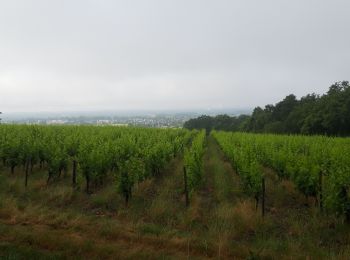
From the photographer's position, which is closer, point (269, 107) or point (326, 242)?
point (326, 242)

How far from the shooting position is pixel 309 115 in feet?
170

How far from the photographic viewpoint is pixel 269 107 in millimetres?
76188

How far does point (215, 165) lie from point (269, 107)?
60.9 m

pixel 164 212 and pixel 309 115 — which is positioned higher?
pixel 309 115

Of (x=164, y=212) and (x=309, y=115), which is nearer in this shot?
(x=164, y=212)

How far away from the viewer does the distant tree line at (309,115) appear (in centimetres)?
4688

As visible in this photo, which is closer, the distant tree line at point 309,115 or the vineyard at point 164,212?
the vineyard at point 164,212

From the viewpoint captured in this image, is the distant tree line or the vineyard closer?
the vineyard

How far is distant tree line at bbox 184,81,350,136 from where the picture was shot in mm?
46875

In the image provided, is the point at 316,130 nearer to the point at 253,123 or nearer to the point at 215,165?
the point at 253,123

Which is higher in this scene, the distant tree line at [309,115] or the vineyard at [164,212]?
the distant tree line at [309,115]

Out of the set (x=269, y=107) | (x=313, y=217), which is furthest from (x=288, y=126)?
(x=313, y=217)

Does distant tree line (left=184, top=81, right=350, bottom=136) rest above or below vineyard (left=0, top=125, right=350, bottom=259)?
above

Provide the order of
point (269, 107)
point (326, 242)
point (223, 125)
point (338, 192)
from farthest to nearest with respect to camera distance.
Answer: point (223, 125), point (269, 107), point (338, 192), point (326, 242)
